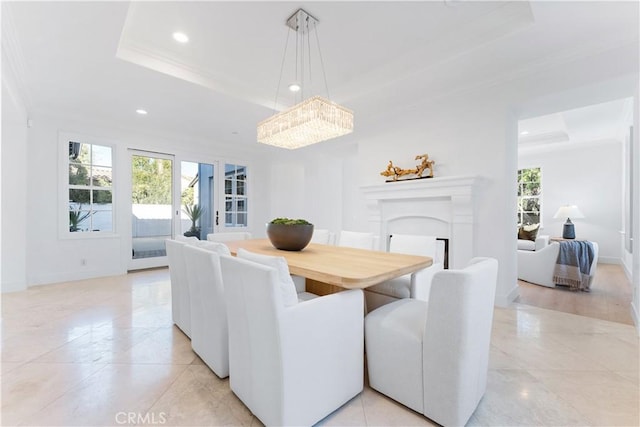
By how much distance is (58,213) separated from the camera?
4.18 meters

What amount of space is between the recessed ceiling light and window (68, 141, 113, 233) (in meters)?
3.03

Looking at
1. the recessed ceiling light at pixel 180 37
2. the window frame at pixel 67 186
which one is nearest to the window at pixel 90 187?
the window frame at pixel 67 186

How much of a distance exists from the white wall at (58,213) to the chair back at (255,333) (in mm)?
4214

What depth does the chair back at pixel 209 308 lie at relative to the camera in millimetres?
1735

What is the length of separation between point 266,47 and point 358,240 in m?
2.17

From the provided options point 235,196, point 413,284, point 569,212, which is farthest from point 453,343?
point 569,212

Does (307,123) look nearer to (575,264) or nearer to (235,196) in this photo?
(575,264)

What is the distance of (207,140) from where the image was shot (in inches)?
220

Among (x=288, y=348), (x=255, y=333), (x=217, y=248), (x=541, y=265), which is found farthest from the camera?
(x=541, y=265)

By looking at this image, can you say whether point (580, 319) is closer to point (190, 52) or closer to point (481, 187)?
point (481, 187)

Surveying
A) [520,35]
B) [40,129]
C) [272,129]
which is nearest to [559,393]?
[520,35]

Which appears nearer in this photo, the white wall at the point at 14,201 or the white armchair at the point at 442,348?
the white armchair at the point at 442,348

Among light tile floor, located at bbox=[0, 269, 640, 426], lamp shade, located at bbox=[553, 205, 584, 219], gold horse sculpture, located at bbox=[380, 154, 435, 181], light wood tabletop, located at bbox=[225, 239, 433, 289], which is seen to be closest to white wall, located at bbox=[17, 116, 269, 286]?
light tile floor, located at bbox=[0, 269, 640, 426]

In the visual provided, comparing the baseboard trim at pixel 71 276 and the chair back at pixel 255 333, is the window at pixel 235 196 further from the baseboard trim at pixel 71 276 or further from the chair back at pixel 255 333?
the chair back at pixel 255 333
